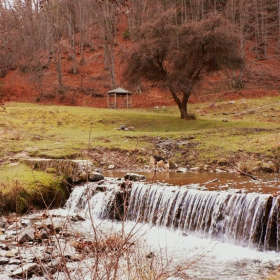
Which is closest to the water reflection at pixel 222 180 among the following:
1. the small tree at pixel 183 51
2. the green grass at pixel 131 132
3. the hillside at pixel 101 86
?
the green grass at pixel 131 132

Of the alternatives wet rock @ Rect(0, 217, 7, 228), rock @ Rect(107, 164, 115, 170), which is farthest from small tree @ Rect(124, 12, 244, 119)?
wet rock @ Rect(0, 217, 7, 228)

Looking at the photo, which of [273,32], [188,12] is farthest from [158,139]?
[273,32]

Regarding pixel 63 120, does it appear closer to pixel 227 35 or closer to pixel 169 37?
pixel 169 37

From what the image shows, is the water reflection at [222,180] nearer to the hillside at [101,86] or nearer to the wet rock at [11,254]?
the wet rock at [11,254]

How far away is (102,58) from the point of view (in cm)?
5078

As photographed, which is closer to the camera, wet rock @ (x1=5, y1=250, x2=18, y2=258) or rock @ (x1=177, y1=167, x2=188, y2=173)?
wet rock @ (x1=5, y1=250, x2=18, y2=258)

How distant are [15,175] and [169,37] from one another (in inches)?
627

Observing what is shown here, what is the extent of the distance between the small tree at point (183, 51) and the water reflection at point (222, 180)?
11208 millimetres

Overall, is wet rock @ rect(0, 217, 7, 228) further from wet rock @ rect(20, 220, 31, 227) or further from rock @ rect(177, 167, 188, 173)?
rock @ rect(177, 167, 188, 173)

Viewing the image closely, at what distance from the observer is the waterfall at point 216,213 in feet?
27.2

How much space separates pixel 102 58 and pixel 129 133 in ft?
106

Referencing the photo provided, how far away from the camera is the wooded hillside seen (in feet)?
121

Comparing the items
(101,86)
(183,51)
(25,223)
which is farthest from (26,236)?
(101,86)

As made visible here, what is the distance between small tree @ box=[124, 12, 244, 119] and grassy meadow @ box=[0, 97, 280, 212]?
2.98 m
